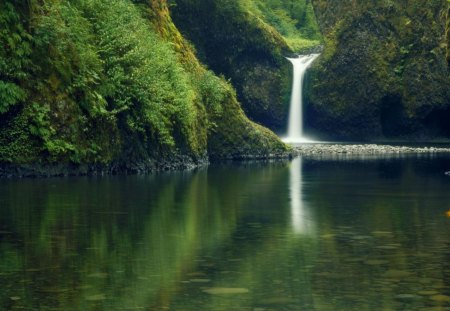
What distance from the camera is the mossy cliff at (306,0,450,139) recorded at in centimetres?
11525

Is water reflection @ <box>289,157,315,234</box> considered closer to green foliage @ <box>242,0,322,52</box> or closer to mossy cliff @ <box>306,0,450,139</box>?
mossy cliff @ <box>306,0,450,139</box>

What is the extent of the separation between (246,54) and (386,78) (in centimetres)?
1599

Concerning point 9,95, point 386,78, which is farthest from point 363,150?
point 9,95

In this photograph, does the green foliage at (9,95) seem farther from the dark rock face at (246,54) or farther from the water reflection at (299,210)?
the dark rock face at (246,54)

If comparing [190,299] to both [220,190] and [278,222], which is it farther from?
[220,190]

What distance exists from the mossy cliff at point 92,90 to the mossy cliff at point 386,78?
5056 centimetres

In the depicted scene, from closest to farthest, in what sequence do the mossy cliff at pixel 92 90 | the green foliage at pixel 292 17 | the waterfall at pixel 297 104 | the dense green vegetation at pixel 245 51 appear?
the mossy cliff at pixel 92 90, the dense green vegetation at pixel 245 51, the waterfall at pixel 297 104, the green foliage at pixel 292 17

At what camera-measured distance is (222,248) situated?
22.0 meters

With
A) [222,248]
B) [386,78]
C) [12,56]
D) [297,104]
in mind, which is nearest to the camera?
[222,248]

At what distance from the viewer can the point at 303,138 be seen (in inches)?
4464

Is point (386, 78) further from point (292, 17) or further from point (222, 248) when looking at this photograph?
point (222, 248)

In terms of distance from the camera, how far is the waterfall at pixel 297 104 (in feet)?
372

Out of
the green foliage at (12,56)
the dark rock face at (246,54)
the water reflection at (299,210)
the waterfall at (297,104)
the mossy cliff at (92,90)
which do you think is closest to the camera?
the water reflection at (299,210)

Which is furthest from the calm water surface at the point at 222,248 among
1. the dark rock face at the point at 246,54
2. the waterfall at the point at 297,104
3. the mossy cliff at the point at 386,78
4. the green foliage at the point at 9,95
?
the mossy cliff at the point at 386,78
